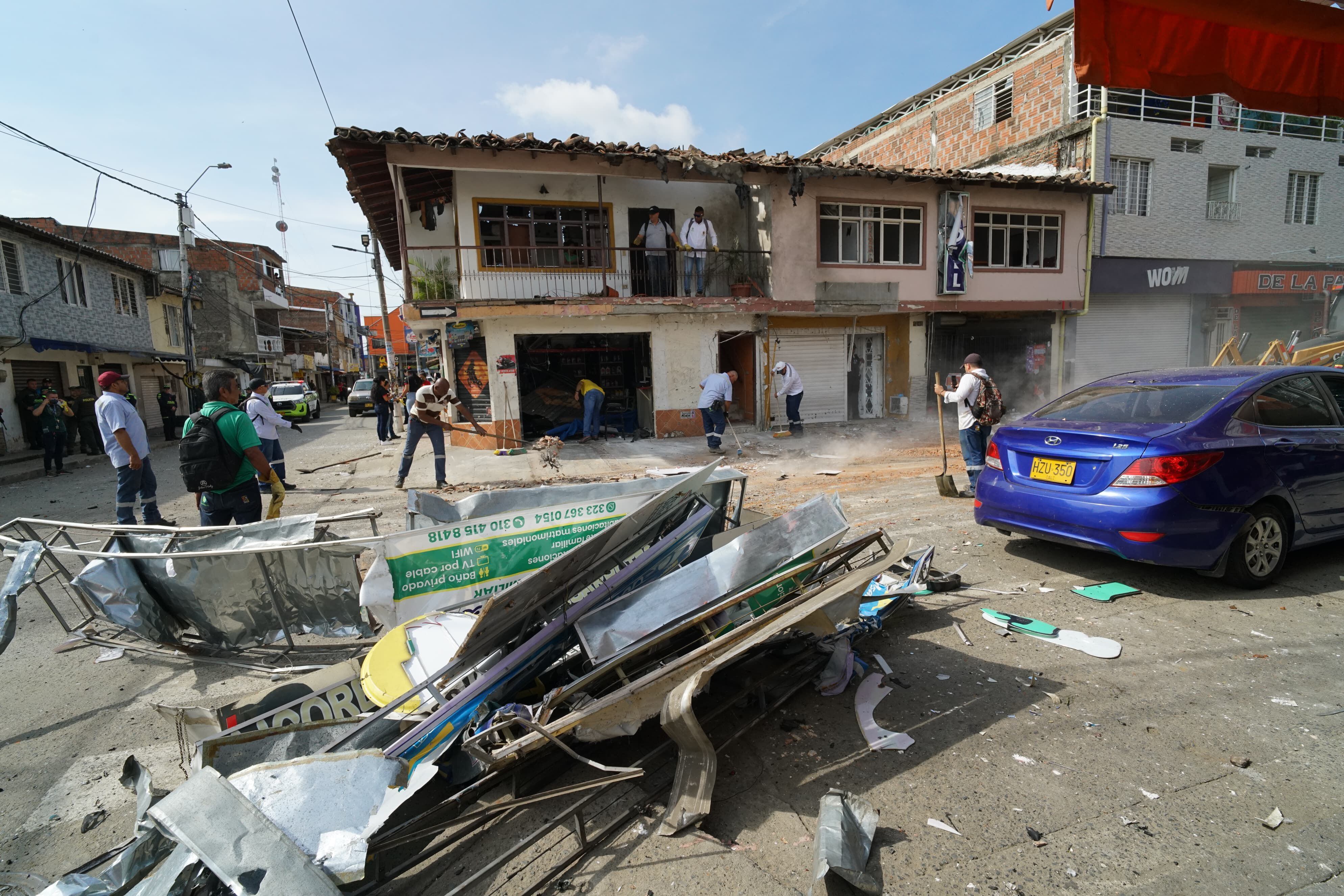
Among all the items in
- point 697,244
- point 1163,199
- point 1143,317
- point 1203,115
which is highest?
point 1203,115

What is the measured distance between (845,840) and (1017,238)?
18.6m

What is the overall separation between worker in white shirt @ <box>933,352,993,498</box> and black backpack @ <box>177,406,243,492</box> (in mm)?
6529

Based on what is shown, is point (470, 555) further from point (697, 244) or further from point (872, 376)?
point (872, 376)

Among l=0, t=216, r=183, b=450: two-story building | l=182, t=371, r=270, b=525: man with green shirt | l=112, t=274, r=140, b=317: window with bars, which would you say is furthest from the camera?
l=112, t=274, r=140, b=317: window with bars

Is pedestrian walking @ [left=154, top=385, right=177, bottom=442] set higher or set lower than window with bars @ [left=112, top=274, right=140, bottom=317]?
lower

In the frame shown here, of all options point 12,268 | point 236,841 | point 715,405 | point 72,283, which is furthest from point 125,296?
point 236,841

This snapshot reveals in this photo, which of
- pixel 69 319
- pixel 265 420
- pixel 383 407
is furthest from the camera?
pixel 69 319

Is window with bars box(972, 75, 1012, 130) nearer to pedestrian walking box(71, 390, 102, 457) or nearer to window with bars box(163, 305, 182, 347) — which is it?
pedestrian walking box(71, 390, 102, 457)

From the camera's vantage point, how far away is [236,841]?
6.19 feet

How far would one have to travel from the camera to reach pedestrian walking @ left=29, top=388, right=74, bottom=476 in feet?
41.3

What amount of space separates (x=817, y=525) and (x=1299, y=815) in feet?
6.52

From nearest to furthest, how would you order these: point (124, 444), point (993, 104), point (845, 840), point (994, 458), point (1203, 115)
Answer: point (845, 840)
point (994, 458)
point (124, 444)
point (1203, 115)
point (993, 104)

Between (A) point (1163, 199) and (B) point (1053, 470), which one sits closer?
(B) point (1053, 470)

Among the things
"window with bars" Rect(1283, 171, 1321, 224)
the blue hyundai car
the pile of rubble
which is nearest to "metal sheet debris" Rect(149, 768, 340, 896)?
the pile of rubble
